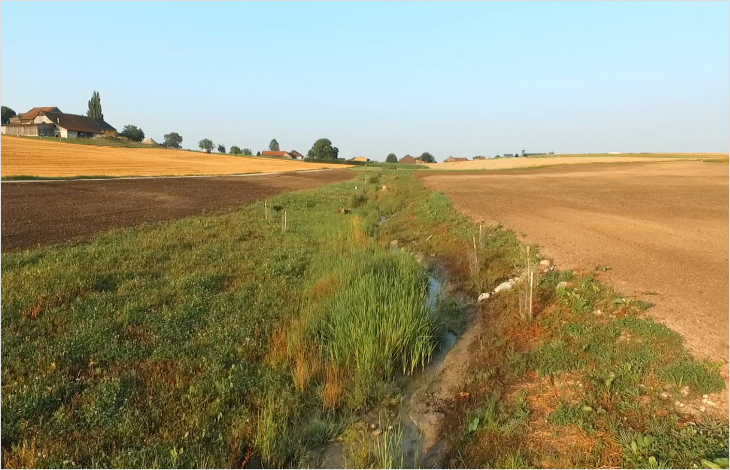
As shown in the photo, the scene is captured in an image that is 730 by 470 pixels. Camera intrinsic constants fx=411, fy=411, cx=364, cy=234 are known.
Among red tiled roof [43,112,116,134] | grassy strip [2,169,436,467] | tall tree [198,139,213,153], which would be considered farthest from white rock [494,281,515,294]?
tall tree [198,139,213,153]

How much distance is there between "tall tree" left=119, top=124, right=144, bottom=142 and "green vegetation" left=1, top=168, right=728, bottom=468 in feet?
430

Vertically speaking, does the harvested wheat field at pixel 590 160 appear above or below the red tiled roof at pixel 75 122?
below

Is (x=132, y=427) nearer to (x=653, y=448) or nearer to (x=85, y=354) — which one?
(x=85, y=354)

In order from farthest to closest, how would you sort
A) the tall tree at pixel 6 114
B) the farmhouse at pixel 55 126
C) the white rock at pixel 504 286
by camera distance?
the tall tree at pixel 6 114, the farmhouse at pixel 55 126, the white rock at pixel 504 286

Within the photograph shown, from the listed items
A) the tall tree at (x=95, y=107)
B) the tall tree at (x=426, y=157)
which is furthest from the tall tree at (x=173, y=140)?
the tall tree at (x=426, y=157)

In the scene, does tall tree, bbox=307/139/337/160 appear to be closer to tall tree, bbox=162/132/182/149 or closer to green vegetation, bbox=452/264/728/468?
tall tree, bbox=162/132/182/149

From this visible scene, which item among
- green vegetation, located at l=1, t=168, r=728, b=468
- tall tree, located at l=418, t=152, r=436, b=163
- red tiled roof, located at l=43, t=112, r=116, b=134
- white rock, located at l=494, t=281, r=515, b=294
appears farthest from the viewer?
tall tree, located at l=418, t=152, r=436, b=163

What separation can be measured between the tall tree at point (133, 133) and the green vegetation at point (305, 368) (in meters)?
131

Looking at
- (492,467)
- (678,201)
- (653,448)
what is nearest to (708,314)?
(653,448)

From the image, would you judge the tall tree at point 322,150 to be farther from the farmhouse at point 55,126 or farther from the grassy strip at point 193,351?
the grassy strip at point 193,351

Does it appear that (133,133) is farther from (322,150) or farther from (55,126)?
(322,150)

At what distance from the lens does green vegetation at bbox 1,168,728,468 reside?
14.3ft

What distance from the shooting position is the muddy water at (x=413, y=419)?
4629 mm

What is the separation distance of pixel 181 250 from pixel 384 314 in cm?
724
